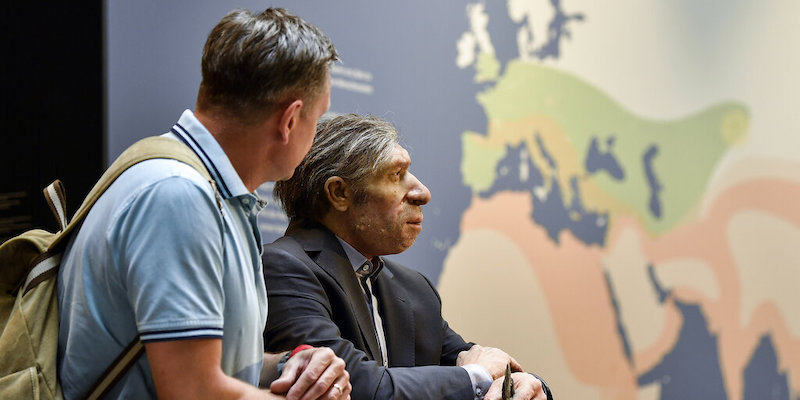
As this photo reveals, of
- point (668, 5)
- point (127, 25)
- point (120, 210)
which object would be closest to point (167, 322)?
point (120, 210)

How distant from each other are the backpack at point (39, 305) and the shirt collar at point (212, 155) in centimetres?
3

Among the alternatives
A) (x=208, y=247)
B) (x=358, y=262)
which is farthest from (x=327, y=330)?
(x=208, y=247)

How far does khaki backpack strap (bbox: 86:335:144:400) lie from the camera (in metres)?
1.41

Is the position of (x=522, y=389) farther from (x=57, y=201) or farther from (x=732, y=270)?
(x=732, y=270)

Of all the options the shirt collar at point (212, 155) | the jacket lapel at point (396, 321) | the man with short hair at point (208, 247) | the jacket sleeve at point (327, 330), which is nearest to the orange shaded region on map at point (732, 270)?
the jacket lapel at point (396, 321)

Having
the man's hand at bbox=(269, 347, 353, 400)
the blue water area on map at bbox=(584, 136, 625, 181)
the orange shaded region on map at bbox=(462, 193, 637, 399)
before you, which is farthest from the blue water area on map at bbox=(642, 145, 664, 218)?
the man's hand at bbox=(269, 347, 353, 400)

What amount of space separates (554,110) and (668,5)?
0.86m

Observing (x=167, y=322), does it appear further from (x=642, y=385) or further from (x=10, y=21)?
(x=642, y=385)

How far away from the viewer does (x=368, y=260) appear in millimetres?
2646

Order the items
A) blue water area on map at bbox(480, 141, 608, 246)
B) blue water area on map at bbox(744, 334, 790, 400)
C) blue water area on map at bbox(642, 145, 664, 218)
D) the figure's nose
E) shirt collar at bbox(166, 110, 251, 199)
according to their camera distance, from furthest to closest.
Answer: blue water area on map at bbox(642, 145, 664, 218) < blue water area on map at bbox(744, 334, 790, 400) < blue water area on map at bbox(480, 141, 608, 246) < the figure's nose < shirt collar at bbox(166, 110, 251, 199)

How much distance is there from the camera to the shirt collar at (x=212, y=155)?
5.14 ft

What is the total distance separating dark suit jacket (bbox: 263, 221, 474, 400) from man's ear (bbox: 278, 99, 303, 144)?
0.73 meters

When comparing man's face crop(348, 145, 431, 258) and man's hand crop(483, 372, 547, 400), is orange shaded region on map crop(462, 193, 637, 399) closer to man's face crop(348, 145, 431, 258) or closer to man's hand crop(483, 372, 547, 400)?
man's face crop(348, 145, 431, 258)

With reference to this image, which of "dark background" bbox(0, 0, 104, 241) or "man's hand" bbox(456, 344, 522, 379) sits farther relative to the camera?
"man's hand" bbox(456, 344, 522, 379)
